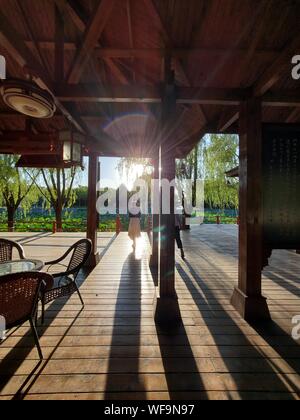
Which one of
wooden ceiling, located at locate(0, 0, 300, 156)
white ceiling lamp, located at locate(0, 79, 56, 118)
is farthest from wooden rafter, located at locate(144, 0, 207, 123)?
white ceiling lamp, located at locate(0, 79, 56, 118)

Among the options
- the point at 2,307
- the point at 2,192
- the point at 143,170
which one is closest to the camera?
the point at 2,307

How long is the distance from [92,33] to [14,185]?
1578 cm

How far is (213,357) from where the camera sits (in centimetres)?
232

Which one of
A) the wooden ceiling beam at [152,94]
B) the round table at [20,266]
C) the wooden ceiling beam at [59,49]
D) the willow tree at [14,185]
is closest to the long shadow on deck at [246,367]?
the round table at [20,266]

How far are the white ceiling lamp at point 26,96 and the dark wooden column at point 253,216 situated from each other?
2626mm

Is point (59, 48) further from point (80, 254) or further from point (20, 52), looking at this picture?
point (80, 254)

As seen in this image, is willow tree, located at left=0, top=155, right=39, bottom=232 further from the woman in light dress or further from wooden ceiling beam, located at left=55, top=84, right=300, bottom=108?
wooden ceiling beam, located at left=55, top=84, right=300, bottom=108

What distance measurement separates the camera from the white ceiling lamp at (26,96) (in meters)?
2.04

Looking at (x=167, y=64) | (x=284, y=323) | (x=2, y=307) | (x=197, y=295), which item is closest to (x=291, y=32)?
(x=167, y=64)

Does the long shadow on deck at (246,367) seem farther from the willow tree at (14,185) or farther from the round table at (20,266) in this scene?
the willow tree at (14,185)

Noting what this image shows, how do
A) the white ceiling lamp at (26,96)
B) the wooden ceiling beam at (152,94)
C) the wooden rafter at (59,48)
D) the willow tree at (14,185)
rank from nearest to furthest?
the white ceiling lamp at (26,96) < the wooden rafter at (59,48) < the wooden ceiling beam at (152,94) < the willow tree at (14,185)

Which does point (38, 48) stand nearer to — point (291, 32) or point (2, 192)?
point (291, 32)

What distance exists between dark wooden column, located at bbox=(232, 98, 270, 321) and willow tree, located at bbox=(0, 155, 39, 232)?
14112 millimetres

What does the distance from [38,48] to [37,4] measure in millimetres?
458
